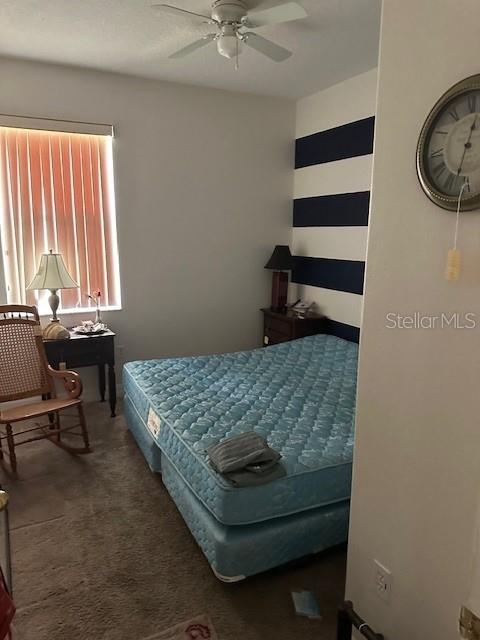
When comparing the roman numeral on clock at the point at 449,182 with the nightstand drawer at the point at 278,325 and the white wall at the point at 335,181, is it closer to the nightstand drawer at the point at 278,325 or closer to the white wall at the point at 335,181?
the white wall at the point at 335,181

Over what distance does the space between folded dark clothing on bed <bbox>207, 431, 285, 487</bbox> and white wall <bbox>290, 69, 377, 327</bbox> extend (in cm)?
221

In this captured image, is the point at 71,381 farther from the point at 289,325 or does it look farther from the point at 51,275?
the point at 289,325

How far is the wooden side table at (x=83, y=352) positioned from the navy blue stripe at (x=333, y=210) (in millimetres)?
2201

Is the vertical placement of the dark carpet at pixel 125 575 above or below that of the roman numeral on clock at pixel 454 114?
below

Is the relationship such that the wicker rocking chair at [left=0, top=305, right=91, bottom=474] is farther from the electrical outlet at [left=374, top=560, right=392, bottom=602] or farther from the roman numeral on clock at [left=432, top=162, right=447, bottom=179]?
the roman numeral on clock at [left=432, top=162, right=447, bottom=179]

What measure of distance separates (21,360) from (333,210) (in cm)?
288

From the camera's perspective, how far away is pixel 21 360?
10.4 feet

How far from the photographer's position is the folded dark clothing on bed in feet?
6.07

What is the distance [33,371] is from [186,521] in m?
1.73

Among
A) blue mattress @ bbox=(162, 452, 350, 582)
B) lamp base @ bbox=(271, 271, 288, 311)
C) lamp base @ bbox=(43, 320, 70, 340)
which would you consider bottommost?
blue mattress @ bbox=(162, 452, 350, 582)

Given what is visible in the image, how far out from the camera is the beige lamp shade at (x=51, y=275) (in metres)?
3.45

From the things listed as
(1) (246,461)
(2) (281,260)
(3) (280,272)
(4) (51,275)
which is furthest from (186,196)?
(1) (246,461)

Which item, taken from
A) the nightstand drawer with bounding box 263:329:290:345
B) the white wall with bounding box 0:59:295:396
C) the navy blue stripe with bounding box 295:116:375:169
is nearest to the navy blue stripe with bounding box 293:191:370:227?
the white wall with bounding box 0:59:295:396

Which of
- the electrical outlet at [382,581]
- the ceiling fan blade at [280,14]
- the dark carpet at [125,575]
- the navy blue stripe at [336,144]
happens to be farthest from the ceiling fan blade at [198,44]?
the electrical outlet at [382,581]
